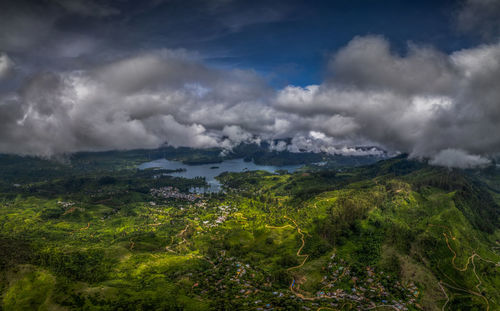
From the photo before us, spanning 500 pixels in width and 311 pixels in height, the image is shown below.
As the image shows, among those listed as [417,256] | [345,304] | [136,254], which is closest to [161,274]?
[136,254]

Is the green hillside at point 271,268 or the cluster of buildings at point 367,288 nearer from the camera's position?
the green hillside at point 271,268

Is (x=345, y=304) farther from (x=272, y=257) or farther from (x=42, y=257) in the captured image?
(x=42, y=257)

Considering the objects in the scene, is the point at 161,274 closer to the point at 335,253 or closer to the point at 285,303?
the point at 285,303

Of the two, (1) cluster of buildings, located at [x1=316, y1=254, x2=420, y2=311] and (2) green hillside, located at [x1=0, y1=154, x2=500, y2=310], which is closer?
(2) green hillside, located at [x1=0, y1=154, x2=500, y2=310]

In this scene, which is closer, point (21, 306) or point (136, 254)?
point (21, 306)

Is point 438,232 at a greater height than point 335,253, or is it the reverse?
point 438,232

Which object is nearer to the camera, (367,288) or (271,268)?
(367,288)

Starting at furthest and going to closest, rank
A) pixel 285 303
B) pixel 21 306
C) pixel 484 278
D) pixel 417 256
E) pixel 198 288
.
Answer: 1. pixel 417 256
2. pixel 484 278
3. pixel 198 288
4. pixel 285 303
5. pixel 21 306

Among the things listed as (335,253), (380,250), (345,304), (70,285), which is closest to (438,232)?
(380,250)

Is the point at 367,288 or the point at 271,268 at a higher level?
the point at 367,288

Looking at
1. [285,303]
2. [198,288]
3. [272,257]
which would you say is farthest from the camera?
[272,257]
